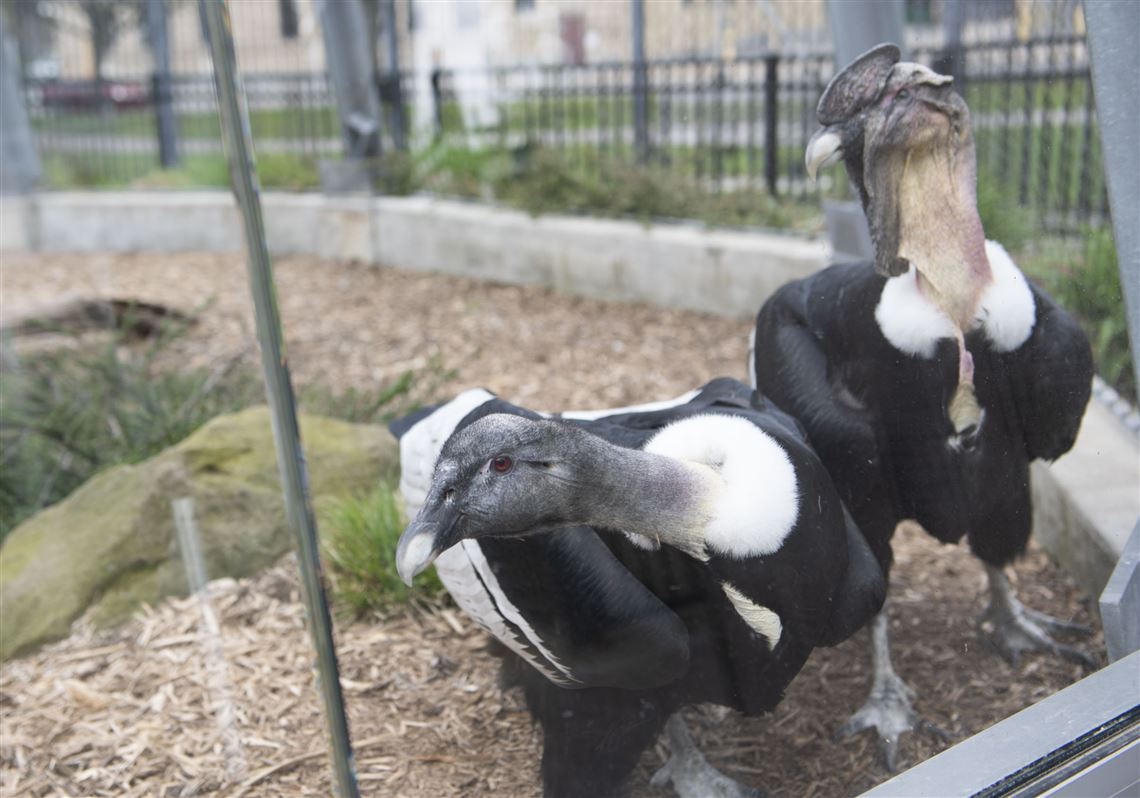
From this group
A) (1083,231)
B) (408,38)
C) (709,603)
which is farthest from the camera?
(408,38)

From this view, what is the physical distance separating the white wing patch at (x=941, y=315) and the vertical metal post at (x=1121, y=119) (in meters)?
0.18

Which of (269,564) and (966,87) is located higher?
(966,87)

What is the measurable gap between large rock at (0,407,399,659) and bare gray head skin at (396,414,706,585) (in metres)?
1.73

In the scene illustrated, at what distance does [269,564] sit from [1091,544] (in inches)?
84.2

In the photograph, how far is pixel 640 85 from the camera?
377 centimetres

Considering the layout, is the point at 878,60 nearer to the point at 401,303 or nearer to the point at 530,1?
the point at 530,1

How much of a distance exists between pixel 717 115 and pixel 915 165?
1812mm

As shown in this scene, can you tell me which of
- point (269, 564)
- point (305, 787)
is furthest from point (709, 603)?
point (269, 564)

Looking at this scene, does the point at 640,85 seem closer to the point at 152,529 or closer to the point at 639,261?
the point at 639,261

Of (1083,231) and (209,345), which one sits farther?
(209,345)

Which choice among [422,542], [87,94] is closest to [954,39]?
[422,542]

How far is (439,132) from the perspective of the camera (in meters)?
5.04

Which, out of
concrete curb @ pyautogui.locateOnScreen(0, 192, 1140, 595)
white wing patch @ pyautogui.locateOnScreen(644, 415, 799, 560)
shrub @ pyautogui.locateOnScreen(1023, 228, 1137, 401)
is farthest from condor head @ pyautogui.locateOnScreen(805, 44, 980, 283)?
concrete curb @ pyautogui.locateOnScreen(0, 192, 1140, 595)

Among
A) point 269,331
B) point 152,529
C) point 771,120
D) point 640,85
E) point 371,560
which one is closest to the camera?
point 269,331
